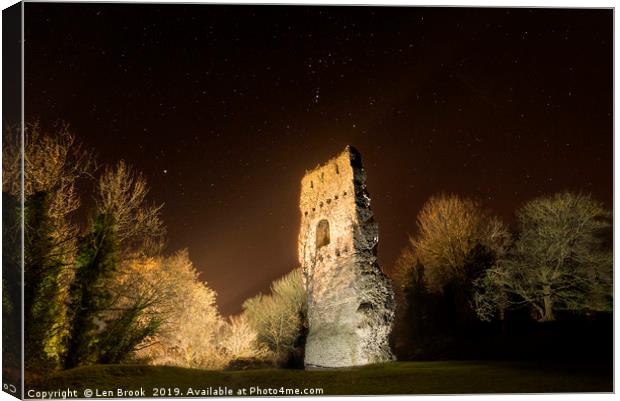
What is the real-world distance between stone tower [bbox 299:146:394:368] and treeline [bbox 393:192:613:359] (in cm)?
425

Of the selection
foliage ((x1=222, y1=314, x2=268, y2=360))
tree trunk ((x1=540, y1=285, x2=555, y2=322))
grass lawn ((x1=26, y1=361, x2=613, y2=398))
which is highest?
tree trunk ((x1=540, y1=285, x2=555, y2=322))

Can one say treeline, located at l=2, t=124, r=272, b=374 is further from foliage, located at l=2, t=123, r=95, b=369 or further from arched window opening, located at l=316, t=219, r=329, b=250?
arched window opening, located at l=316, t=219, r=329, b=250

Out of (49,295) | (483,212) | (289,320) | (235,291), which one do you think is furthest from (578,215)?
(235,291)

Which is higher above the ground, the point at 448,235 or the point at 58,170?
the point at 448,235

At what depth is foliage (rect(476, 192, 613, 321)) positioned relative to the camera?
20.3 meters

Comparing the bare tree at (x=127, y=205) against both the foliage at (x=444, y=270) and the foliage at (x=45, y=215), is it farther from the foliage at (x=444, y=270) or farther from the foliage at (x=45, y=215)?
the foliage at (x=444, y=270)

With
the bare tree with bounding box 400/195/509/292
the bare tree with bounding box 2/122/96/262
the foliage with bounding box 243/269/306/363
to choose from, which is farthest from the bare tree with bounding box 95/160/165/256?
the bare tree with bounding box 400/195/509/292

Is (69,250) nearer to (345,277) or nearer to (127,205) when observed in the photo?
(127,205)

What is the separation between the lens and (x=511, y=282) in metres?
22.5

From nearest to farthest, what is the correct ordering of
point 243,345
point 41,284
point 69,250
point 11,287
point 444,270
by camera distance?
point 11,287 → point 41,284 → point 69,250 → point 243,345 → point 444,270

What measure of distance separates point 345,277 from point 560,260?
7.96 meters

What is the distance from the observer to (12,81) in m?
11.5

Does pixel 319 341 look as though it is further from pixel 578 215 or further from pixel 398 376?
pixel 578 215

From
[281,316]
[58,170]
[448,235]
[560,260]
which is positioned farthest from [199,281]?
[560,260]
